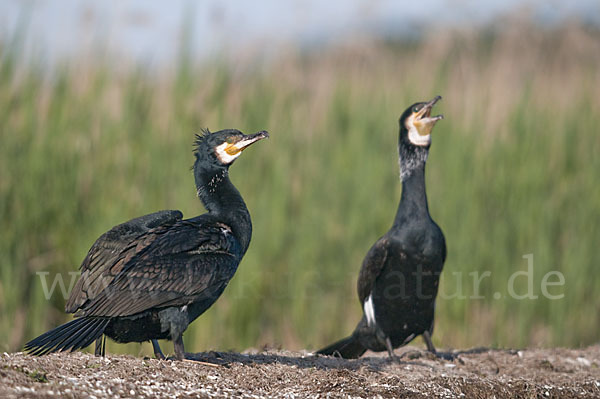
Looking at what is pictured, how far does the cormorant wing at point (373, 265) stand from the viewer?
5902mm

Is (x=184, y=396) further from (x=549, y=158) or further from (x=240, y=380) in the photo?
A: (x=549, y=158)

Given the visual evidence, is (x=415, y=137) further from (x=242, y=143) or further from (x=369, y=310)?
(x=242, y=143)

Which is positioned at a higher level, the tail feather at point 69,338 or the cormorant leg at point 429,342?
the tail feather at point 69,338

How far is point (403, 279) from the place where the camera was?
5.87 meters

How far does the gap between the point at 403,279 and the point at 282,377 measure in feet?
5.97

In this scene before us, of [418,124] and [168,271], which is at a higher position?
[418,124]

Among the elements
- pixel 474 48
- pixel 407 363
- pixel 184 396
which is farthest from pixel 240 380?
pixel 474 48

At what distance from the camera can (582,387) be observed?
4.94 metres

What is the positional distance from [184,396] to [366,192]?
4198 mm

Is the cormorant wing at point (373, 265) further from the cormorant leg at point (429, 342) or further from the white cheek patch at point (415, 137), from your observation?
the white cheek patch at point (415, 137)

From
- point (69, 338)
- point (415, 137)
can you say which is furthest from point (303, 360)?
point (415, 137)

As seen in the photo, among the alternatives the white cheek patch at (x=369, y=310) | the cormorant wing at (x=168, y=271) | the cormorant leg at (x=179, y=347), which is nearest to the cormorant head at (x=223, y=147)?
the cormorant wing at (x=168, y=271)

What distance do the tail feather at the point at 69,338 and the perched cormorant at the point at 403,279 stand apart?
2.25 m

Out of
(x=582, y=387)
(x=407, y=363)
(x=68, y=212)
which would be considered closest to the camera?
(x=582, y=387)
